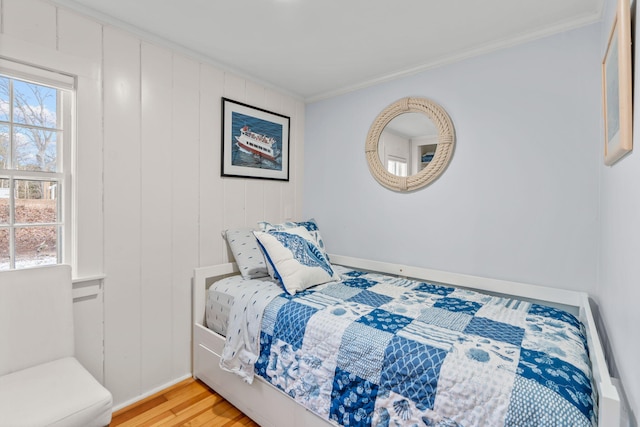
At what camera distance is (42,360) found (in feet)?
5.09

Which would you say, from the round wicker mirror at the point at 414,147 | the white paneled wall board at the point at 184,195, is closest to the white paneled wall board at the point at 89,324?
the white paneled wall board at the point at 184,195

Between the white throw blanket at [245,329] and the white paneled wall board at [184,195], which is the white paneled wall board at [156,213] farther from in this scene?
the white throw blanket at [245,329]

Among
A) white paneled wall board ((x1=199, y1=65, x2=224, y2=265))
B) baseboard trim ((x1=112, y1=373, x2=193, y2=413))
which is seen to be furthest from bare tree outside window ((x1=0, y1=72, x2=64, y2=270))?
baseboard trim ((x1=112, y1=373, x2=193, y2=413))

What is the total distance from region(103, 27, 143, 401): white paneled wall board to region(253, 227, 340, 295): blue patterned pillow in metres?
0.82

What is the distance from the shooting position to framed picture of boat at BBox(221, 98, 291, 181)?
255 centimetres

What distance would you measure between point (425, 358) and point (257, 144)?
2.16m

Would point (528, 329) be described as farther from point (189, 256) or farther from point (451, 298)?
point (189, 256)

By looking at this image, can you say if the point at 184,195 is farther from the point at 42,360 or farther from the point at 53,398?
the point at 53,398

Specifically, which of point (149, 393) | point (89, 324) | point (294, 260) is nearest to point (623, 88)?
point (294, 260)

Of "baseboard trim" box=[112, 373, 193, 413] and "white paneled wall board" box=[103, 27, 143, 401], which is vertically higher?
"white paneled wall board" box=[103, 27, 143, 401]

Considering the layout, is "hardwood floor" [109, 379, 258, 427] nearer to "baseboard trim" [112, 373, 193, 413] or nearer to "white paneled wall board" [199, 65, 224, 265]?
"baseboard trim" [112, 373, 193, 413]

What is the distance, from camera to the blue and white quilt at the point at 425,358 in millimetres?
1068

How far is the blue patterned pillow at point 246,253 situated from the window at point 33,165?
1.03 m

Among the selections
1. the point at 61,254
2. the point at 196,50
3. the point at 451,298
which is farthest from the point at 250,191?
the point at 451,298
